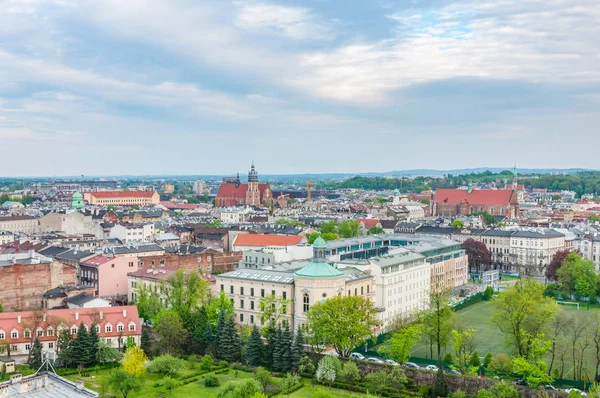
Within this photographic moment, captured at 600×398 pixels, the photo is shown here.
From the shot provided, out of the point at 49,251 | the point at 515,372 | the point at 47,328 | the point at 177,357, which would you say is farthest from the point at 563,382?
the point at 49,251

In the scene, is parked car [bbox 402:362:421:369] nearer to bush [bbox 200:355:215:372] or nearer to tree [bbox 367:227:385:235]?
bush [bbox 200:355:215:372]

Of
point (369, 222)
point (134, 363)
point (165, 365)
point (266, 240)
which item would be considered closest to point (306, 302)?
point (165, 365)

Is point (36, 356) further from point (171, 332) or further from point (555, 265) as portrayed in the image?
point (555, 265)

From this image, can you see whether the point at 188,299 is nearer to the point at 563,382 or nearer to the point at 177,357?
the point at 177,357

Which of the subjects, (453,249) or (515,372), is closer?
(515,372)

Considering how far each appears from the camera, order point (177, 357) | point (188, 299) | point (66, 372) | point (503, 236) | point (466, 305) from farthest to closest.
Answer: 1. point (503, 236)
2. point (466, 305)
3. point (188, 299)
4. point (177, 357)
5. point (66, 372)

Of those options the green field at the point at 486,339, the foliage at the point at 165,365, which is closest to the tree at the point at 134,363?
the foliage at the point at 165,365

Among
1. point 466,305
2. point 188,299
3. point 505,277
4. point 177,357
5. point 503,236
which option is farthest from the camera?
point 503,236
